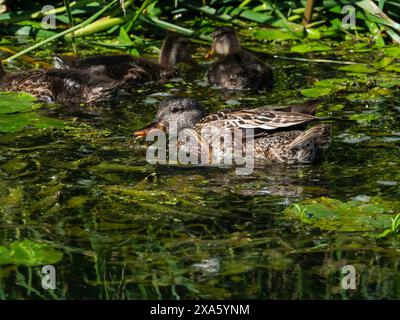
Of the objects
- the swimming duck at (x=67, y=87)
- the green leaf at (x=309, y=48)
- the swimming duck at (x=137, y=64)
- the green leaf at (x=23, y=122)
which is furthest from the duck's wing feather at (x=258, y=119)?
A: the green leaf at (x=309, y=48)

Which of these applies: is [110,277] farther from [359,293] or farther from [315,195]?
[315,195]

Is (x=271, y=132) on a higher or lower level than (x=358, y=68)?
lower

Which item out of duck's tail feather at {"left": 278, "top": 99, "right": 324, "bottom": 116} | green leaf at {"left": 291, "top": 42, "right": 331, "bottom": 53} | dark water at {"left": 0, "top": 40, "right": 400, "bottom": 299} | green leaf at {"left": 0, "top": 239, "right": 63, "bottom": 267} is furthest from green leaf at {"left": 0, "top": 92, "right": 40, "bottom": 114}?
green leaf at {"left": 0, "top": 239, "right": 63, "bottom": 267}

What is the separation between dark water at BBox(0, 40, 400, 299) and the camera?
5.02 metres

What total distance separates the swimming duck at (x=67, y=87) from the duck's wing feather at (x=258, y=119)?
1.62 m

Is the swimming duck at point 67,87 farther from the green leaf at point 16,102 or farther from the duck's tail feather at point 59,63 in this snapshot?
the duck's tail feather at point 59,63

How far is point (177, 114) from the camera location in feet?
25.2

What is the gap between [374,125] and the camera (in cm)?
761

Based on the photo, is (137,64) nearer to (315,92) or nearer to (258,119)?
(315,92)

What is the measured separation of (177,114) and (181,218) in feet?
6.43

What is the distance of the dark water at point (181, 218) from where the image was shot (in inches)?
197

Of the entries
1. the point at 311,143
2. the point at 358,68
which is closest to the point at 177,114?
the point at 311,143

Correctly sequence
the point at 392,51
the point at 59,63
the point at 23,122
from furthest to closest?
the point at 392,51
the point at 59,63
the point at 23,122

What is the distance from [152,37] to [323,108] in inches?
111
